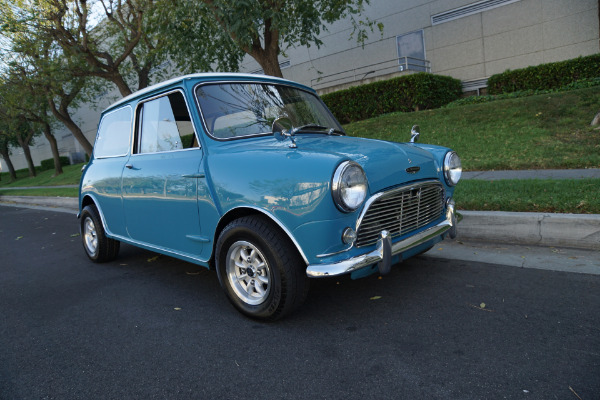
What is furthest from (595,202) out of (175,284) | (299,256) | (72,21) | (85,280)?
(72,21)

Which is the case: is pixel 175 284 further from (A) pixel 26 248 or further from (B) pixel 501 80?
(B) pixel 501 80

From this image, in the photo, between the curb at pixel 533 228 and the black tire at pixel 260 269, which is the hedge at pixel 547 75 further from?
the black tire at pixel 260 269

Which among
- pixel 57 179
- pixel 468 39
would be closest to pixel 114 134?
pixel 468 39

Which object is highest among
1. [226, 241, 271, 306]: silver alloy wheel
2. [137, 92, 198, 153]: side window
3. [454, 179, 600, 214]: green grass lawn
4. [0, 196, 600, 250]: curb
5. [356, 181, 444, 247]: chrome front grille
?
[137, 92, 198, 153]: side window

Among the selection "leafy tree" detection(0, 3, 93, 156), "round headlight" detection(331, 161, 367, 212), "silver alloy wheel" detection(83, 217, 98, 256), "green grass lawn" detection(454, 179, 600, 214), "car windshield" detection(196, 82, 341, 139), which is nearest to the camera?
"round headlight" detection(331, 161, 367, 212)

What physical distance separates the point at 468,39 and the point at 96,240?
53.2 feet

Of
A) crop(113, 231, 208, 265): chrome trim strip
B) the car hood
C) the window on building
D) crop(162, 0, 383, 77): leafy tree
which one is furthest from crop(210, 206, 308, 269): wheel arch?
the window on building

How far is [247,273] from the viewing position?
10.2 ft

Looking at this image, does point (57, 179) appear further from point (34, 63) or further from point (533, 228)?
point (533, 228)

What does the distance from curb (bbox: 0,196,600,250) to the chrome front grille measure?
1.38 meters

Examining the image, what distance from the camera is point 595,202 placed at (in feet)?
14.5

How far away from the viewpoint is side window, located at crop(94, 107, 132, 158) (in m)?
4.43

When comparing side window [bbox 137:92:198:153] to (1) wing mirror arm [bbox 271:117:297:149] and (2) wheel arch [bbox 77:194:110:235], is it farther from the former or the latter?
(2) wheel arch [bbox 77:194:110:235]

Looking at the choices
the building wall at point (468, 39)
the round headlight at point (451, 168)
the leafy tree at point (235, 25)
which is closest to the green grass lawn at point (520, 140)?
the round headlight at point (451, 168)
